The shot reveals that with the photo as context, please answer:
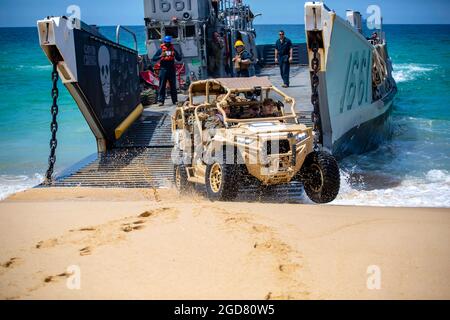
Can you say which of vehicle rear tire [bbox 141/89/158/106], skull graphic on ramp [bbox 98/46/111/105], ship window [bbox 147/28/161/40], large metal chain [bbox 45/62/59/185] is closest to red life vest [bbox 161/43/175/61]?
skull graphic on ramp [bbox 98/46/111/105]

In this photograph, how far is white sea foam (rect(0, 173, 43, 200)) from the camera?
12.0 m

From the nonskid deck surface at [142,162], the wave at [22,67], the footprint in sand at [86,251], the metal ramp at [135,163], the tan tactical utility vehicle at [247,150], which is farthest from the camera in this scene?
the wave at [22,67]

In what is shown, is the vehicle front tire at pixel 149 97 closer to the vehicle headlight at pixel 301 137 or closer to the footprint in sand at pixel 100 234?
the vehicle headlight at pixel 301 137

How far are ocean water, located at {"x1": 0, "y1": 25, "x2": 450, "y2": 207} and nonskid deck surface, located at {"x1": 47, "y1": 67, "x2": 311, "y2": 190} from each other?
164 cm

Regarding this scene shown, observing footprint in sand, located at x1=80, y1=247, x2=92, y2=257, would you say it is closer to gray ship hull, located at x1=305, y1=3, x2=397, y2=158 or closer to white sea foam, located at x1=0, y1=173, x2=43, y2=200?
gray ship hull, located at x1=305, y1=3, x2=397, y2=158

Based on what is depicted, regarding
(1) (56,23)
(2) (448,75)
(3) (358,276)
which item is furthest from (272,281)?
(2) (448,75)

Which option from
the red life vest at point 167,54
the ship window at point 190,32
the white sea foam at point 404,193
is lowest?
the white sea foam at point 404,193

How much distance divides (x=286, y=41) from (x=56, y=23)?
737 centimetres

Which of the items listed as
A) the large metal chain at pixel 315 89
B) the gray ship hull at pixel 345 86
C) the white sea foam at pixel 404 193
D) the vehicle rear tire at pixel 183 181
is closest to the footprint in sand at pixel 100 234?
the vehicle rear tire at pixel 183 181

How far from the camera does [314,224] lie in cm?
573

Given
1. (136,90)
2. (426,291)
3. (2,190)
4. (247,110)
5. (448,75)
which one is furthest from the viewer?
(448,75)

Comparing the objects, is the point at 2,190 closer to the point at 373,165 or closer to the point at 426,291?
the point at 373,165

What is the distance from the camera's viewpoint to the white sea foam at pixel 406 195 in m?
8.97

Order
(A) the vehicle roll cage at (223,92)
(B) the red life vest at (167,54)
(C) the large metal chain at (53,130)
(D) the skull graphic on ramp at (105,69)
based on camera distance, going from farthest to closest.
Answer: (B) the red life vest at (167,54) < (D) the skull graphic on ramp at (105,69) < (C) the large metal chain at (53,130) < (A) the vehicle roll cage at (223,92)
